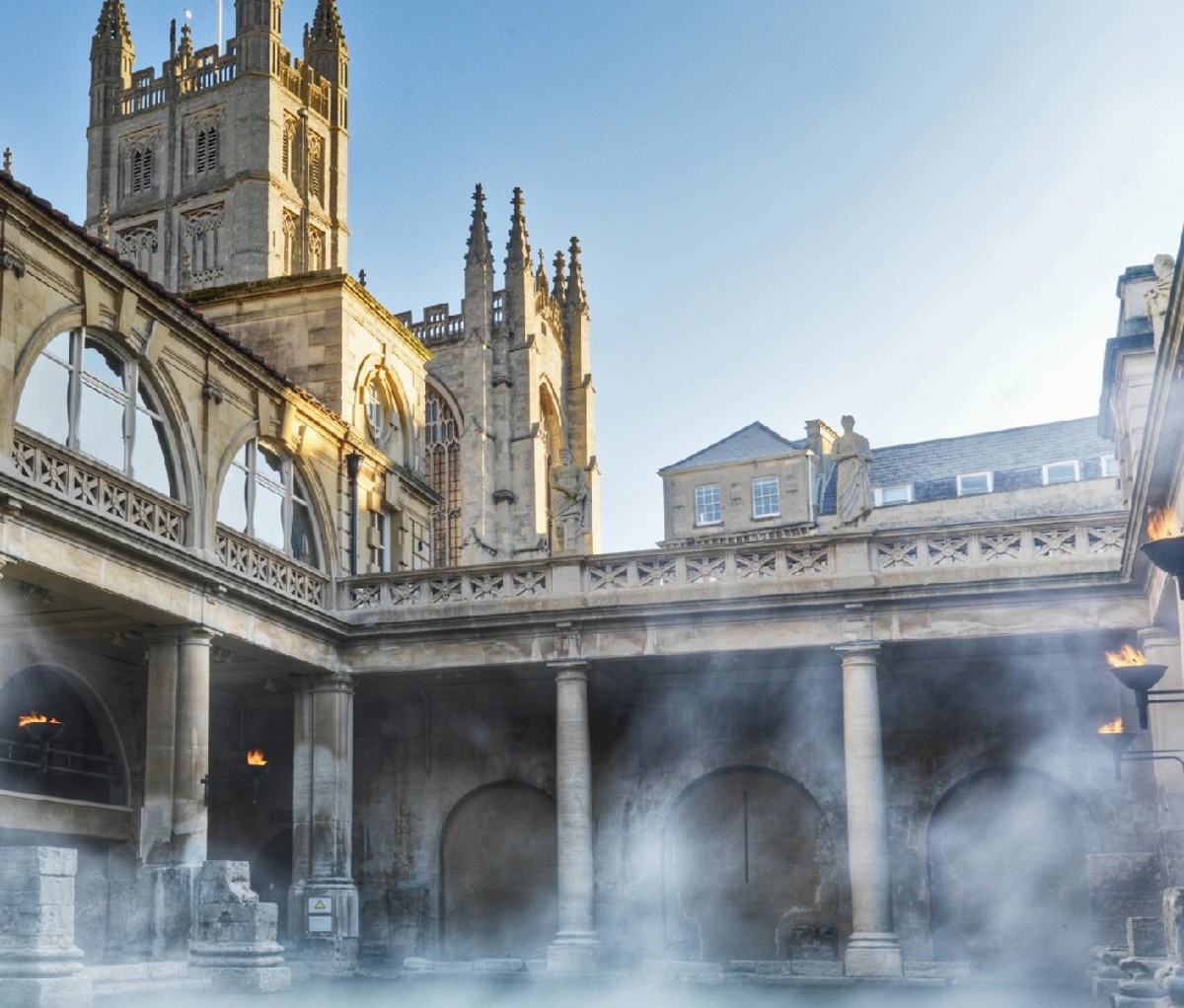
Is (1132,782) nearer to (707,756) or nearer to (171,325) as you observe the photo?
(707,756)

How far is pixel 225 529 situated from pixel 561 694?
6117 mm

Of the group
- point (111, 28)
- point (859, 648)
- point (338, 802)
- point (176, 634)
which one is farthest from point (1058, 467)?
point (111, 28)

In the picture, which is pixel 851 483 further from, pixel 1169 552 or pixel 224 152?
pixel 224 152

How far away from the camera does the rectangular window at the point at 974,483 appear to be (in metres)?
50.8

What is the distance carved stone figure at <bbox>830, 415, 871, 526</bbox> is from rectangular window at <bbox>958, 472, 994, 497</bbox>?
26.8 meters

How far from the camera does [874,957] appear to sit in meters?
22.8

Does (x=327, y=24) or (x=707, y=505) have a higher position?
(x=327, y=24)

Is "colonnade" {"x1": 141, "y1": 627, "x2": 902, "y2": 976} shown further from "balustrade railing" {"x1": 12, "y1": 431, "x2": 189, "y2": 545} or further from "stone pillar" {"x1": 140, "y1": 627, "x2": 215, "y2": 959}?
"balustrade railing" {"x1": 12, "y1": 431, "x2": 189, "y2": 545}

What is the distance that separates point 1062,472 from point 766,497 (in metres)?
10.5

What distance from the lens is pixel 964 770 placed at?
88.5 ft

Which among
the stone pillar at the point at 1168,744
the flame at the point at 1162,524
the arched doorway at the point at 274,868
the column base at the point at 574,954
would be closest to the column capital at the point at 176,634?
the column base at the point at 574,954

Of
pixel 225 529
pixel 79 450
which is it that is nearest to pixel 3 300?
pixel 79 450

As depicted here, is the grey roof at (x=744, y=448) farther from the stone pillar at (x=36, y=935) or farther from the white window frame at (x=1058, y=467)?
the stone pillar at (x=36, y=935)

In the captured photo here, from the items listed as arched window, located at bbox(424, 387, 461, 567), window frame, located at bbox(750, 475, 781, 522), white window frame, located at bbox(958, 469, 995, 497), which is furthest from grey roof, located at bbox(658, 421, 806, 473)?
arched window, located at bbox(424, 387, 461, 567)
